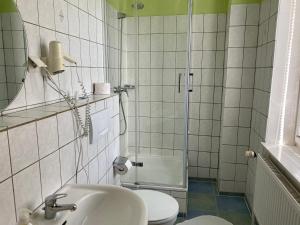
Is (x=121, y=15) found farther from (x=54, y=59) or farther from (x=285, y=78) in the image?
(x=285, y=78)

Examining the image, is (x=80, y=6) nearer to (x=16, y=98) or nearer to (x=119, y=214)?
(x=16, y=98)

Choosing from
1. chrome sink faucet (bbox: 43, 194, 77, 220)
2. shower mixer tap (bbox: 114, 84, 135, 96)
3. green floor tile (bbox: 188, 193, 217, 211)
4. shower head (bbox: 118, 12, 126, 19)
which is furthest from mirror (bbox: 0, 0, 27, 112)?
green floor tile (bbox: 188, 193, 217, 211)

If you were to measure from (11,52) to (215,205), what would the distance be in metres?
2.24

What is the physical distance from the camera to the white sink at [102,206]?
3.51 feet

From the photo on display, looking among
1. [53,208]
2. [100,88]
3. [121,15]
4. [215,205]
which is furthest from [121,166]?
[121,15]

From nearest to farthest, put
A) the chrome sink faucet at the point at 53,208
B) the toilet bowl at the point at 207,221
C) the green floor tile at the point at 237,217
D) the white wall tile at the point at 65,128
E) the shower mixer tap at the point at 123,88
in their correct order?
the chrome sink faucet at the point at 53,208, the white wall tile at the point at 65,128, the toilet bowl at the point at 207,221, the green floor tile at the point at 237,217, the shower mixer tap at the point at 123,88

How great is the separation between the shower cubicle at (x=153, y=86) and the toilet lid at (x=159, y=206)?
1.51 feet

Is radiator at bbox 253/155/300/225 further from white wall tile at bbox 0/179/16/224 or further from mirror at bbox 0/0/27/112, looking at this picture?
mirror at bbox 0/0/27/112

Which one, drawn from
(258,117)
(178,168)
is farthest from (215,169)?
(258,117)

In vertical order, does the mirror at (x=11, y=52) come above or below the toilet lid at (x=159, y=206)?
above

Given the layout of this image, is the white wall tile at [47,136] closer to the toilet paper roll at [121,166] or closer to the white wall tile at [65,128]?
the white wall tile at [65,128]

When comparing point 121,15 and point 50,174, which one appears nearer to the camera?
point 50,174

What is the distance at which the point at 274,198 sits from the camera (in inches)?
55.3

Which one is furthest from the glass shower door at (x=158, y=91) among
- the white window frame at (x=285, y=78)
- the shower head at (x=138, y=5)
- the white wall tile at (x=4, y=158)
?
the white wall tile at (x=4, y=158)
